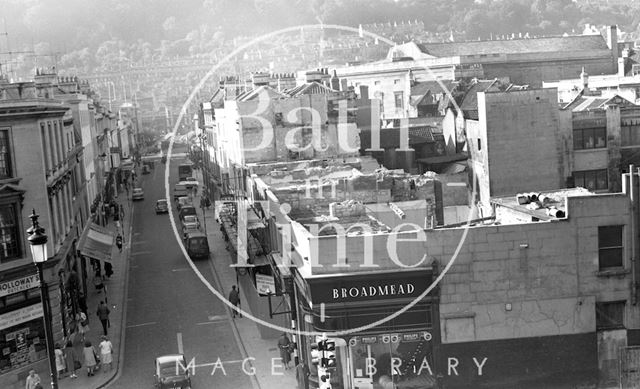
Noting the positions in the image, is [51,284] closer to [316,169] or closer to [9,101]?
[9,101]

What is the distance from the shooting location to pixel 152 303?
38688mm

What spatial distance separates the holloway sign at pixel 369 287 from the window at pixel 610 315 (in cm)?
502

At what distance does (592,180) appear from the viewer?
44469mm

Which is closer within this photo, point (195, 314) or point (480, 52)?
point (195, 314)

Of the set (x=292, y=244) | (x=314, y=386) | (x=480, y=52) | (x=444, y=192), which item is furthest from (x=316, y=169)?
(x=480, y=52)

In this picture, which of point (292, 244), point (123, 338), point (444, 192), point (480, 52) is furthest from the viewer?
point (480, 52)

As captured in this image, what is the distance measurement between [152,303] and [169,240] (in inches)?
739

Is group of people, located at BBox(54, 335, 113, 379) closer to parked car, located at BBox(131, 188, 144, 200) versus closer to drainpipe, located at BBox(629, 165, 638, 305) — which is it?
drainpipe, located at BBox(629, 165, 638, 305)

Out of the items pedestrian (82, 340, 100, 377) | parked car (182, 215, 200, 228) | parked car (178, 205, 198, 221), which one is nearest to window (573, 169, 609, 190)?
parked car (182, 215, 200, 228)

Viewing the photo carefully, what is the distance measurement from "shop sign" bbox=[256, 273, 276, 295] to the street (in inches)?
95.0

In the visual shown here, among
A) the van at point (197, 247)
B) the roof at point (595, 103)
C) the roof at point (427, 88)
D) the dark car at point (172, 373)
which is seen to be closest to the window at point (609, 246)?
the dark car at point (172, 373)

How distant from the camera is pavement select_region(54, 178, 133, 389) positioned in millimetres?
28594

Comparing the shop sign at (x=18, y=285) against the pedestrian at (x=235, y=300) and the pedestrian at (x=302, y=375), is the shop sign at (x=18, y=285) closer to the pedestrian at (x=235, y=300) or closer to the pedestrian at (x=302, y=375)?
the pedestrian at (x=235, y=300)

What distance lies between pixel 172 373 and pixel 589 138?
2749cm
